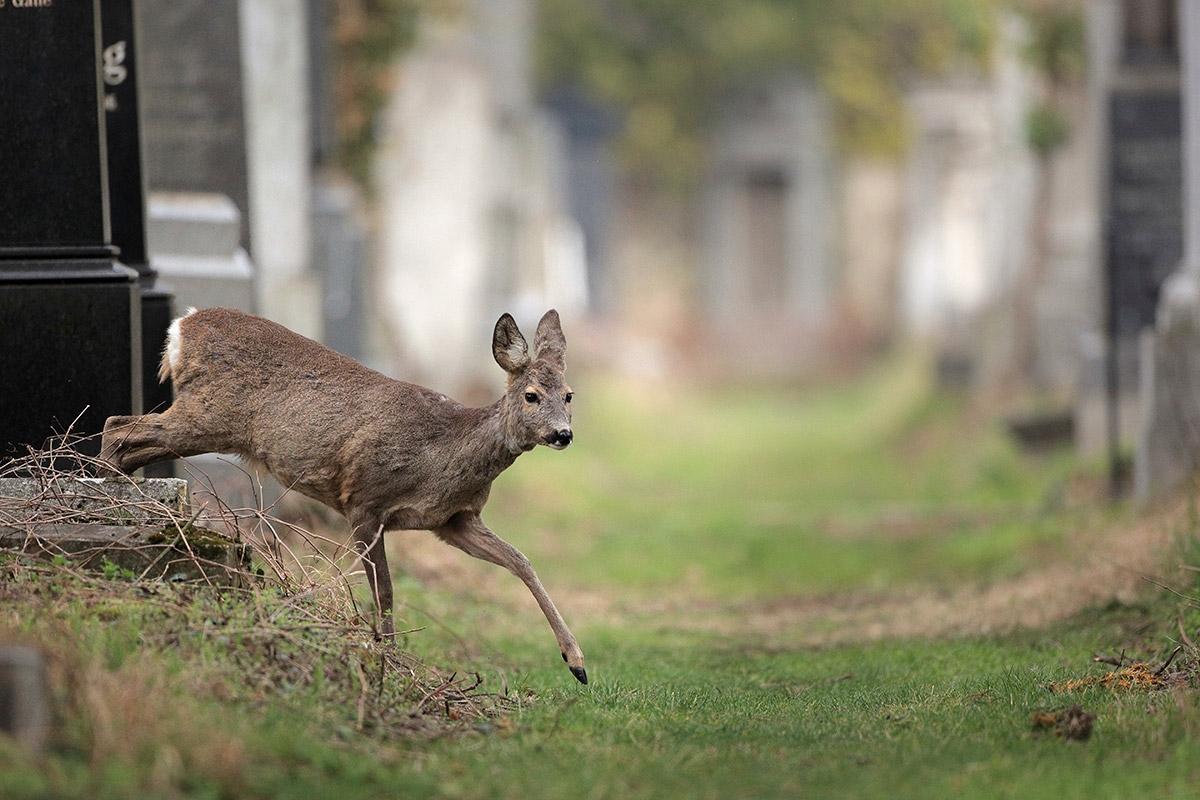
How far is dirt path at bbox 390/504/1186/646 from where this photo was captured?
919cm

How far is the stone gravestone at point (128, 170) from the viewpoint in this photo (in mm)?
8609

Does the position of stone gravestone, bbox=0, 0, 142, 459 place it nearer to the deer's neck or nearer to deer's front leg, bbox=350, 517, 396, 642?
deer's front leg, bbox=350, 517, 396, 642

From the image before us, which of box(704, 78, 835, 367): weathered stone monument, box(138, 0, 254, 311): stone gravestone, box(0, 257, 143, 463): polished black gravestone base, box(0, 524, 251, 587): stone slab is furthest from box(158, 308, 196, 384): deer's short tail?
box(704, 78, 835, 367): weathered stone monument

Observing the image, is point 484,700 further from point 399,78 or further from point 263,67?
point 399,78

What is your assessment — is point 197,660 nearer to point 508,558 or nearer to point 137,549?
point 137,549

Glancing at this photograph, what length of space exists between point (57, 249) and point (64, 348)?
42 centimetres

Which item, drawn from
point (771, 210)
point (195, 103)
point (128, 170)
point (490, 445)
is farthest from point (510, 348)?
point (771, 210)

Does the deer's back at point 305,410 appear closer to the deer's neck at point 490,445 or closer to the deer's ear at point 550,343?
the deer's neck at point 490,445

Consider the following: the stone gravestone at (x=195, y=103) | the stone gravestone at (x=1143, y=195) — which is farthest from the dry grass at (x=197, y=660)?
the stone gravestone at (x=1143, y=195)

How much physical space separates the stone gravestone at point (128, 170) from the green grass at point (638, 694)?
1.94 m

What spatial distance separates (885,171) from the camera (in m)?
41.7

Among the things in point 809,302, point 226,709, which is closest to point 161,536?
point 226,709

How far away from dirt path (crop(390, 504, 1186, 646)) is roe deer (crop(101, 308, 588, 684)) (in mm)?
2962

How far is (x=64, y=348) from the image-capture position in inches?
284
